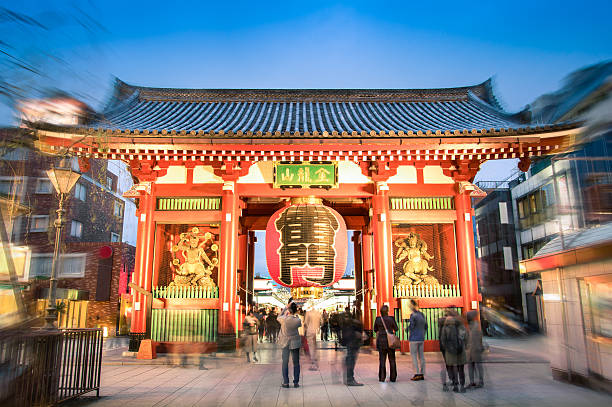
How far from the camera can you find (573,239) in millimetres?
7184

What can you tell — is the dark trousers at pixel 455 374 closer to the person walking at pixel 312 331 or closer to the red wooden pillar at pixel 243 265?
the person walking at pixel 312 331

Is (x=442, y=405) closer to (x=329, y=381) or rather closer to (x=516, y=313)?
(x=329, y=381)

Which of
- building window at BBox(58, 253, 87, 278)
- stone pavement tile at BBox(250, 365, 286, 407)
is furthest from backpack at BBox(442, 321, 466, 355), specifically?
building window at BBox(58, 253, 87, 278)

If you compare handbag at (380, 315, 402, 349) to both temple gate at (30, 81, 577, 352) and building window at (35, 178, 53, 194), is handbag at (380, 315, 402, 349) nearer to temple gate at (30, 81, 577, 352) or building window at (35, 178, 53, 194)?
temple gate at (30, 81, 577, 352)

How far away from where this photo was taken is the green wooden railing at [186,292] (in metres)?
12.4

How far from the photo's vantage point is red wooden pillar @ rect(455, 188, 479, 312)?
12219 millimetres

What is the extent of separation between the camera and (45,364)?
18.6 feet

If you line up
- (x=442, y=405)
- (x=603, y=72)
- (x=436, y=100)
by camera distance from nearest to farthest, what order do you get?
(x=603, y=72)
(x=442, y=405)
(x=436, y=100)

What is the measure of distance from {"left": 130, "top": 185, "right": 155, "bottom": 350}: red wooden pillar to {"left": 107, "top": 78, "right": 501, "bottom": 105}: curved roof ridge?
6798 mm

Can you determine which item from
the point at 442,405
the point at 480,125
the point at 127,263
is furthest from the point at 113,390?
the point at 127,263

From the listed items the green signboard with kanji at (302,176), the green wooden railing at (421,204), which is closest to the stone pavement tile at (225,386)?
the green signboard with kanji at (302,176)

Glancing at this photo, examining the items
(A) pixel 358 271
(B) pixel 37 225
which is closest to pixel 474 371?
(B) pixel 37 225

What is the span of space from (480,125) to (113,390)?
12815mm

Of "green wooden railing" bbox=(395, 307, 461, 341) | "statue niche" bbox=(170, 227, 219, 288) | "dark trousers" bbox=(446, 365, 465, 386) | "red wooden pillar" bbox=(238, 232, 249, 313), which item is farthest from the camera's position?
"red wooden pillar" bbox=(238, 232, 249, 313)
